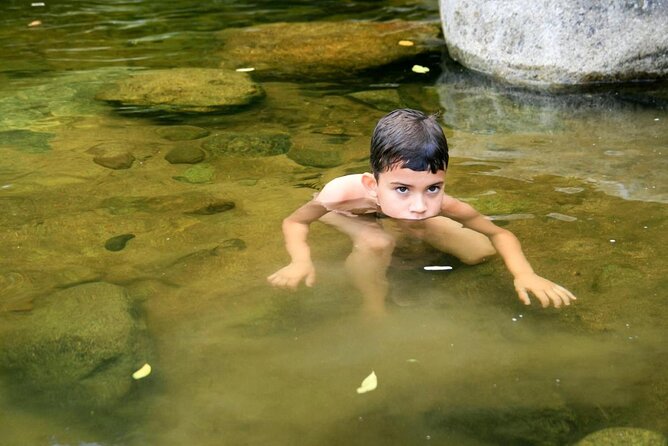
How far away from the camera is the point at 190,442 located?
310cm

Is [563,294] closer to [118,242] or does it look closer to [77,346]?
[77,346]

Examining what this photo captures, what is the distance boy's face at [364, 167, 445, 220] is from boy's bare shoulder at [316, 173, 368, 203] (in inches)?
15.2

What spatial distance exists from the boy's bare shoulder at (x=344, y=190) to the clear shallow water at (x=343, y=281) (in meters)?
0.19

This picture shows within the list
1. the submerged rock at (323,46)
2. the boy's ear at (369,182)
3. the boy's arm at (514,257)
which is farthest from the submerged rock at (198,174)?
the submerged rock at (323,46)

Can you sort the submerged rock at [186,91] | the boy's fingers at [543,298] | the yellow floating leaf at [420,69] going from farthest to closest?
the yellow floating leaf at [420,69], the submerged rock at [186,91], the boy's fingers at [543,298]

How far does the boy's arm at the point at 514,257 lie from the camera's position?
3.88 m

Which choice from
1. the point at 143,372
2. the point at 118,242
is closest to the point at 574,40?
the point at 118,242

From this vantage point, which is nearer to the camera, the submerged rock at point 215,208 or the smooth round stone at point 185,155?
the submerged rock at point 215,208

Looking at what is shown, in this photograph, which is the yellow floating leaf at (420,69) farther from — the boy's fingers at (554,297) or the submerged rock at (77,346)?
the submerged rock at (77,346)

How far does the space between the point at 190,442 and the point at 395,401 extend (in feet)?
2.55

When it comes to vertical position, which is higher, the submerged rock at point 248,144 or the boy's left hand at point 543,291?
the submerged rock at point 248,144

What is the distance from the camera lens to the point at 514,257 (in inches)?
163

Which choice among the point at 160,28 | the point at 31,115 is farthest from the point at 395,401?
the point at 160,28

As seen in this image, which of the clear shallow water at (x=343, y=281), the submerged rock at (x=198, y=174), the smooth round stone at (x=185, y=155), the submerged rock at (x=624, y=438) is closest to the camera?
the submerged rock at (x=624, y=438)
